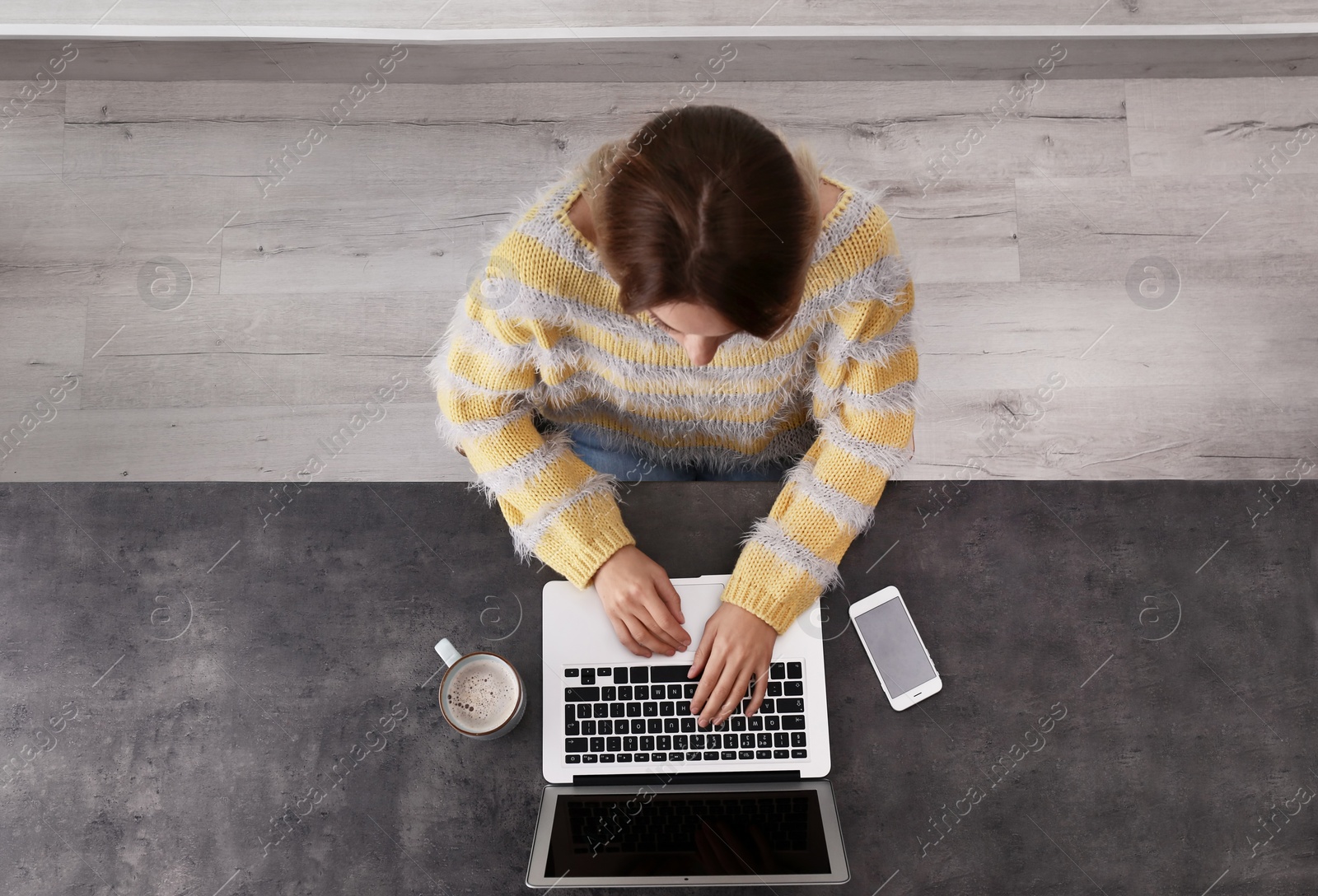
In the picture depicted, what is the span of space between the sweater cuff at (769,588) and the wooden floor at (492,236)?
0.91 meters

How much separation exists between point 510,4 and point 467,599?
1480mm

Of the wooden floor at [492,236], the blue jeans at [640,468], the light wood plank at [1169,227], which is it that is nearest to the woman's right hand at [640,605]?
the blue jeans at [640,468]

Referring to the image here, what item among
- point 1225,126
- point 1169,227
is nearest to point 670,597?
point 1169,227

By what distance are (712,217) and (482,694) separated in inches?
23.7

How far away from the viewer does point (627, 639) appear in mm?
996

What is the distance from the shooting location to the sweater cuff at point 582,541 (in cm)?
101

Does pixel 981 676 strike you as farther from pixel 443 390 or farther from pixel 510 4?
pixel 510 4

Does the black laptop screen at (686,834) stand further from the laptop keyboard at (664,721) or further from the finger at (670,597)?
the finger at (670,597)

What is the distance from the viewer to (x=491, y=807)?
959 mm

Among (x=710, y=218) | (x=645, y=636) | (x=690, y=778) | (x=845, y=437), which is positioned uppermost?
Answer: (x=710, y=218)

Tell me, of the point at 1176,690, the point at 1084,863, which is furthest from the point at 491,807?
the point at 1176,690

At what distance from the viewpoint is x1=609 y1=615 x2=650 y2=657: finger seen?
994 millimetres

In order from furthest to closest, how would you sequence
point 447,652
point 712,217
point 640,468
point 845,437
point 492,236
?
1. point 492,236
2. point 640,468
3. point 845,437
4. point 447,652
5. point 712,217

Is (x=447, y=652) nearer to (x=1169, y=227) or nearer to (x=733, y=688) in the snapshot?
(x=733, y=688)
